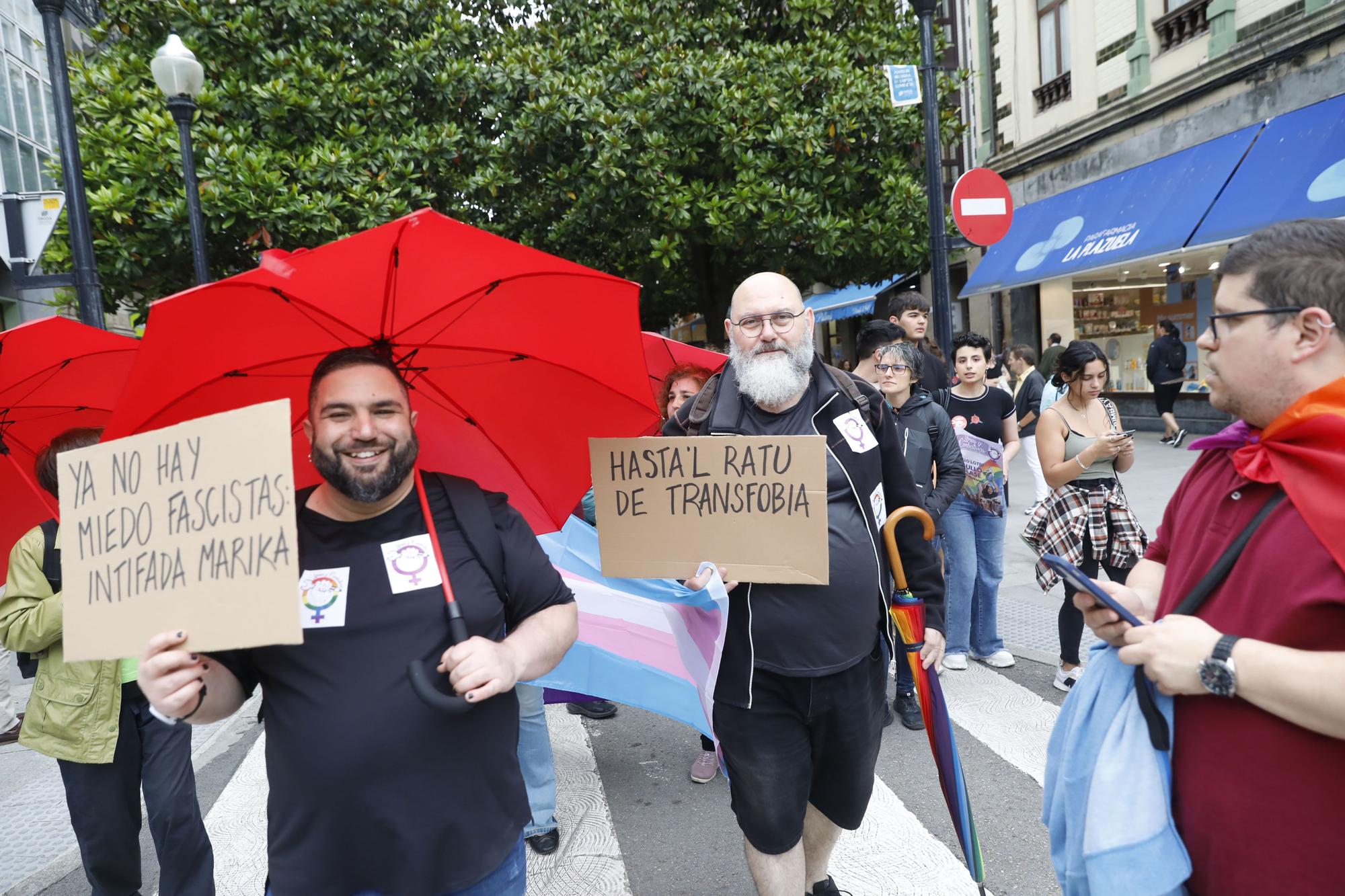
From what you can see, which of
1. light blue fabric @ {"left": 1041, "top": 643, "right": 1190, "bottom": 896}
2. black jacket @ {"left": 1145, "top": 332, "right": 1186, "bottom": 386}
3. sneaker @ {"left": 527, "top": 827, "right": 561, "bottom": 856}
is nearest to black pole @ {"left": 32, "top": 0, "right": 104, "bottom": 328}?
sneaker @ {"left": 527, "top": 827, "right": 561, "bottom": 856}

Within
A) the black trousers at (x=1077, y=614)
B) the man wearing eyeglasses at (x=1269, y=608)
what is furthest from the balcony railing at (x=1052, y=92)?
the man wearing eyeglasses at (x=1269, y=608)

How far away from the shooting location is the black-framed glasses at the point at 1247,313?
142 cm

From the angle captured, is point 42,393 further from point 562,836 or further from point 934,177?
point 934,177

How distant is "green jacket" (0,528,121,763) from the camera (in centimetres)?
284

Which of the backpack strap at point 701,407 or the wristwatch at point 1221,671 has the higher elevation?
the backpack strap at point 701,407

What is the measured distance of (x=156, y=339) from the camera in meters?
1.66

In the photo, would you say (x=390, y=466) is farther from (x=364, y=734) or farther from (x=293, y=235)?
(x=293, y=235)

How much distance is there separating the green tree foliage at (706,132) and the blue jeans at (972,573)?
612 cm

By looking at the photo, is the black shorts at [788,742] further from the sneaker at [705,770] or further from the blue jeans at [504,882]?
the sneaker at [705,770]

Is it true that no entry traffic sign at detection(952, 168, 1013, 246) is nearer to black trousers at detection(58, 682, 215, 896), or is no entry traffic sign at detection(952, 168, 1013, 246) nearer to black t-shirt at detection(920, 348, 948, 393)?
black t-shirt at detection(920, 348, 948, 393)

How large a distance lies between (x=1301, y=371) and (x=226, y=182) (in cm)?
1023

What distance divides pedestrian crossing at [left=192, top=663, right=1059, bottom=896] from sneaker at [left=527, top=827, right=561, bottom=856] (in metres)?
0.03

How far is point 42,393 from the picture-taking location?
2537 millimetres

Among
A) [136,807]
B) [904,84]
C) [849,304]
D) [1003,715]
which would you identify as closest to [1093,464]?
[1003,715]
